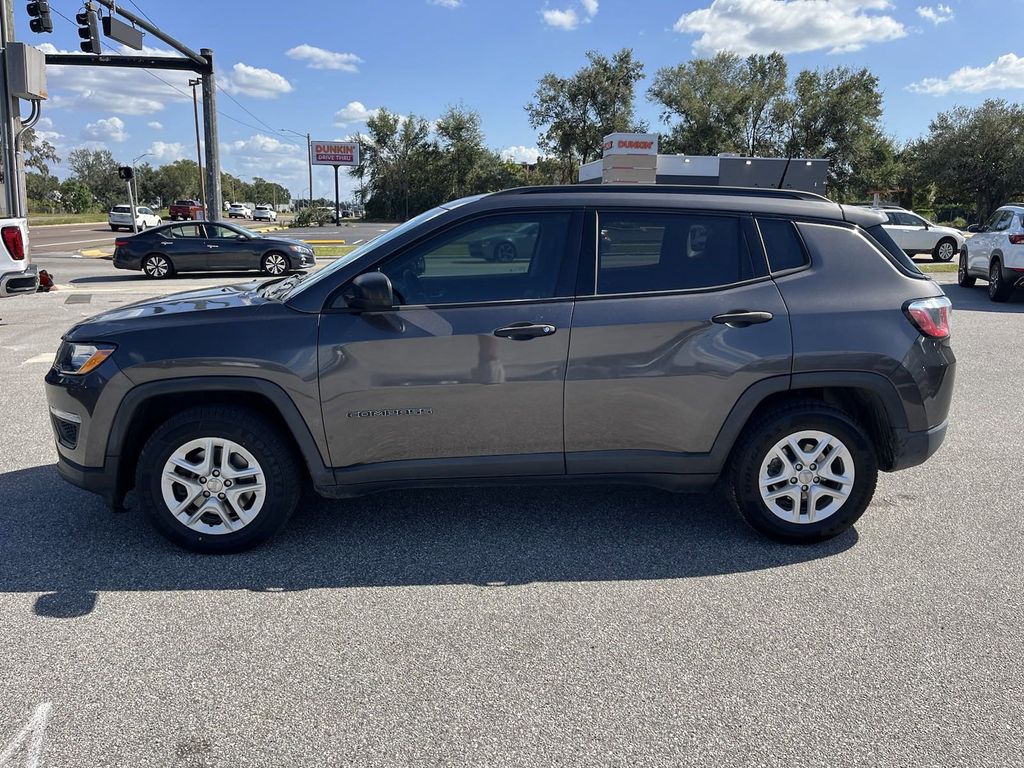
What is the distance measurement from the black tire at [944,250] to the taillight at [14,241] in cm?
2474

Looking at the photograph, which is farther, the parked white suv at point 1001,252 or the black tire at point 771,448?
the parked white suv at point 1001,252

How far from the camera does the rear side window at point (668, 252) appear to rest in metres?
4.02

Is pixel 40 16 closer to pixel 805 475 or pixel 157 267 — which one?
pixel 157 267

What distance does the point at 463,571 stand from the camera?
3.85 meters

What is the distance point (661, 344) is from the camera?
3.92 m

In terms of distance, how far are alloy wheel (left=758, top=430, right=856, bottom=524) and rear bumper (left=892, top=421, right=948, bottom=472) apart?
291 millimetres

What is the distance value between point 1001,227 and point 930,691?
1456 cm

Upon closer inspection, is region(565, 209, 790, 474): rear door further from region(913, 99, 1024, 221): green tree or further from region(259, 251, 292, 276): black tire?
region(913, 99, 1024, 221): green tree

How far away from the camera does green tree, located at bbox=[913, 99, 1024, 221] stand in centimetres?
4612

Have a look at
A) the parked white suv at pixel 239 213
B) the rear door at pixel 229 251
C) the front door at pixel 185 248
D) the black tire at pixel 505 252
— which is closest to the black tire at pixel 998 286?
the black tire at pixel 505 252

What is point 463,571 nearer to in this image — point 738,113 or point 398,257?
point 398,257

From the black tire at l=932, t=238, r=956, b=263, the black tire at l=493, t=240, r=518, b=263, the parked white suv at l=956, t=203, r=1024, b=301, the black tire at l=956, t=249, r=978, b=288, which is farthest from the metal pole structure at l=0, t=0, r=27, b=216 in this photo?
the black tire at l=932, t=238, r=956, b=263

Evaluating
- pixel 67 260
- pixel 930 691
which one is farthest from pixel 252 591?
pixel 67 260

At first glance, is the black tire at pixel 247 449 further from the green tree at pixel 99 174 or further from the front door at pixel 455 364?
the green tree at pixel 99 174
